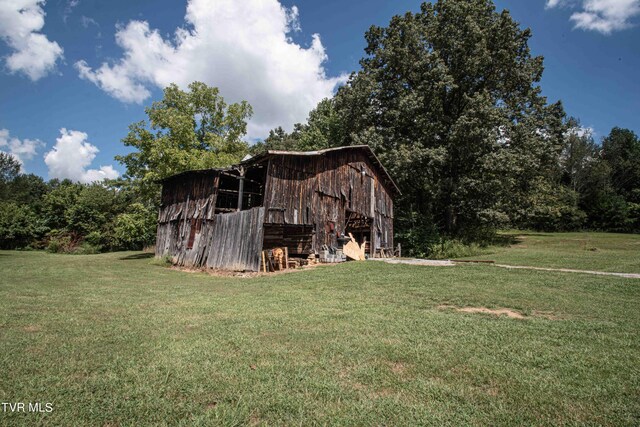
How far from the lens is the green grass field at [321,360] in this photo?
3453 mm

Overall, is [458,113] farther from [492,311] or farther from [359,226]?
[492,311]

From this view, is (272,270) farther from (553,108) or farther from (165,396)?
(553,108)

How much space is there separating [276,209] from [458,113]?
21442 millimetres

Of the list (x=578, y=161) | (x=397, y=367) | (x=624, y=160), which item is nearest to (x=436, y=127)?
(x=397, y=367)

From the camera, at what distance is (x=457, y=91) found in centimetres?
3131

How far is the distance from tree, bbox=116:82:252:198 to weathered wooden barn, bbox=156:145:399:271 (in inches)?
189

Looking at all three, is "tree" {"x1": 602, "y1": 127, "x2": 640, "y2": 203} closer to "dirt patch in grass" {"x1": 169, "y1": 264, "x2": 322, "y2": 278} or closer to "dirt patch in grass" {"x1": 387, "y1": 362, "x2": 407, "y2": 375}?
"dirt patch in grass" {"x1": 169, "y1": 264, "x2": 322, "y2": 278}

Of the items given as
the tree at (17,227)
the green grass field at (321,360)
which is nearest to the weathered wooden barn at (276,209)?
the green grass field at (321,360)

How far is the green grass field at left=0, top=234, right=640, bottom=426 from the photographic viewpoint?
3.45 m

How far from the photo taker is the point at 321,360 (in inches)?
185

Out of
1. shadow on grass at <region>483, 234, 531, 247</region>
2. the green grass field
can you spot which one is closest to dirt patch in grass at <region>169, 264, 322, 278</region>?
the green grass field

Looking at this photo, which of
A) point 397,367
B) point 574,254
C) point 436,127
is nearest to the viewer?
point 397,367

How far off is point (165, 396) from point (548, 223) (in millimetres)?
54746

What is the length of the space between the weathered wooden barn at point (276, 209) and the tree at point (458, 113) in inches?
232
